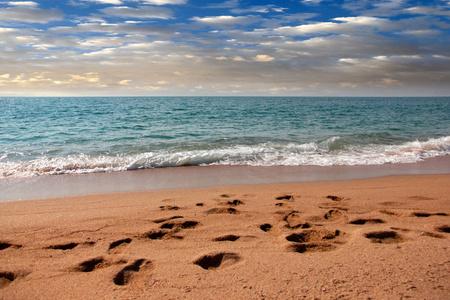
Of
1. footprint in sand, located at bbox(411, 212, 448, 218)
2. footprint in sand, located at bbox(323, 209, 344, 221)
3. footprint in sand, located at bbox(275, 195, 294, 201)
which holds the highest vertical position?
footprint in sand, located at bbox(411, 212, 448, 218)

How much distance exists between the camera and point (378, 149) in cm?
1111

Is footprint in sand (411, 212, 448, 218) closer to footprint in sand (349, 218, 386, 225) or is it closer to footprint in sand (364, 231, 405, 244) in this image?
footprint in sand (349, 218, 386, 225)

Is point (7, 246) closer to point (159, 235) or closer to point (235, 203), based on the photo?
point (159, 235)

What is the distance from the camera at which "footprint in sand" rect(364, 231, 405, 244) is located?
328 centimetres

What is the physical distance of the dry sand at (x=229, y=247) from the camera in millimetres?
2363

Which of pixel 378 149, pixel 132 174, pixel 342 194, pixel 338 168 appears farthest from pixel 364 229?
pixel 378 149

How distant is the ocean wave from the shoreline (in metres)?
0.42

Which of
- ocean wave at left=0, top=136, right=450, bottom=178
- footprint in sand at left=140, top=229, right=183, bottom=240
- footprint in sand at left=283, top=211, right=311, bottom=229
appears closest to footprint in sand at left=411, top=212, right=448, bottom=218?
footprint in sand at left=283, top=211, right=311, bottom=229

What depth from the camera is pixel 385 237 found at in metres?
3.39

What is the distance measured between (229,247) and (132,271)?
41.1 inches

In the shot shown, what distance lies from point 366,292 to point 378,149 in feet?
33.6

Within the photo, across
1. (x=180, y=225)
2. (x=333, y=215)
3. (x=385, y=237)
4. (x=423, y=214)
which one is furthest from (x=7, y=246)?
(x=423, y=214)

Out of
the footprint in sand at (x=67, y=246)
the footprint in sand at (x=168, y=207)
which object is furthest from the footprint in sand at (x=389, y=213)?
the footprint in sand at (x=67, y=246)

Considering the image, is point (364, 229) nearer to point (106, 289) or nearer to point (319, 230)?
point (319, 230)
